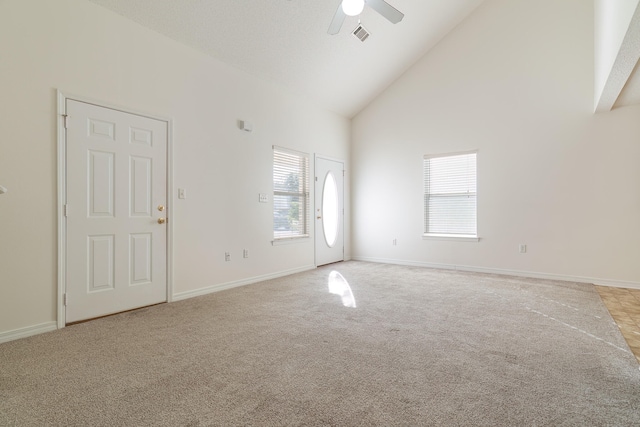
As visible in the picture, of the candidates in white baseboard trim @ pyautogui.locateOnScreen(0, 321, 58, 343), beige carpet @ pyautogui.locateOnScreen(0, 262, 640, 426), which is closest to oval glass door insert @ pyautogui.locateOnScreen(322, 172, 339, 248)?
beige carpet @ pyautogui.locateOnScreen(0, 262, 640, 426)

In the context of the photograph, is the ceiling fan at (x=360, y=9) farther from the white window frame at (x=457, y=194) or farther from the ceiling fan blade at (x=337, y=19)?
the white window frame at (x=457, y=194)

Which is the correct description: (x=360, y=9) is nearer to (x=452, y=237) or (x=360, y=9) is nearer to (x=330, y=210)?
(x=330, y=210)

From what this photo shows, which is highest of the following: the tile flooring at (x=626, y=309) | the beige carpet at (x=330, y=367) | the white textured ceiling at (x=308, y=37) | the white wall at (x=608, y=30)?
the white textured ceiling at (x=308, y=37)

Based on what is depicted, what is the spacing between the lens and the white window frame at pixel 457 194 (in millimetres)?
5742

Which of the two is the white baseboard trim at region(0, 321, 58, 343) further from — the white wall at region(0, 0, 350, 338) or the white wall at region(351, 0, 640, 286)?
the white wall at region(351, 0, 640, 286)

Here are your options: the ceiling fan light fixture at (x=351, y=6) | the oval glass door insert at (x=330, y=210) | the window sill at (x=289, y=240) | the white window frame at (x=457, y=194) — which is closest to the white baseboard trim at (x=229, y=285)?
the window sill at (x=289, y=240)

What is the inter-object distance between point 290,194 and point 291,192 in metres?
0.04

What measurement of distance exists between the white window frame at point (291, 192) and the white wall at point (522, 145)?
1704 millimetres

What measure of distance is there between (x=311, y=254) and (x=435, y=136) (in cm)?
316

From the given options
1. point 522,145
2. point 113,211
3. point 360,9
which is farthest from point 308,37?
point 522,145

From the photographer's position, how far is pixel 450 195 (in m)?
5.99

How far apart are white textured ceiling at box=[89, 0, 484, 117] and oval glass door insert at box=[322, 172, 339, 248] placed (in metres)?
1.51

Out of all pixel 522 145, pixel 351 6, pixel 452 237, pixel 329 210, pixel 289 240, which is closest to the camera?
pixel 351 6

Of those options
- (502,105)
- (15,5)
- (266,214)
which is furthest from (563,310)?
(15,5)
